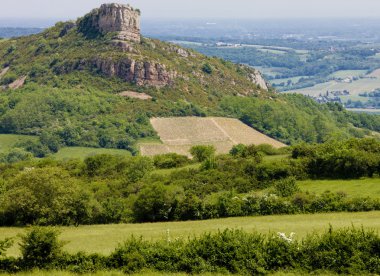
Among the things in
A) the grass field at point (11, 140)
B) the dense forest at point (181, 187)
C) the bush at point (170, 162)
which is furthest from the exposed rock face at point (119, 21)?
the bush at point (170, 162)

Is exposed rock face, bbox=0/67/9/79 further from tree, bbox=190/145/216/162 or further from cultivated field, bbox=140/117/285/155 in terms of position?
tree, bbox=190/145/216/162

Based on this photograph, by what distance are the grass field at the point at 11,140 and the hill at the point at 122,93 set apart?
2183 mm

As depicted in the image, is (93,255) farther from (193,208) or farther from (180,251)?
(193,208)

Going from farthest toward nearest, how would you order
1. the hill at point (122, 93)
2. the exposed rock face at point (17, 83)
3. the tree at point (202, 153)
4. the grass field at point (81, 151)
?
the exposed rock face at point (17, 83) → the hill at point (122, 93) → the grass field at point (81, 151) → the tree at point (202, 153)

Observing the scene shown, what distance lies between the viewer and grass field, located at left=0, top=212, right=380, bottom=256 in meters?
35.3

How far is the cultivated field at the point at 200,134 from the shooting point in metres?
117

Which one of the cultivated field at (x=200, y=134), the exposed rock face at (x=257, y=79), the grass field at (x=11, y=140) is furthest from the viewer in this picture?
the exposed rock face at (x=257, y=79)

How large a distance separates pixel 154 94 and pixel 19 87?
3559 centimetres

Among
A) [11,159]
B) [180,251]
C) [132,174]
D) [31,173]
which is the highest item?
[180,251]

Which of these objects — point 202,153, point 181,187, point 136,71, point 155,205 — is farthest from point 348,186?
point 136,71

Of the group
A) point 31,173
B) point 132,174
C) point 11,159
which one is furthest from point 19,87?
point 31,173

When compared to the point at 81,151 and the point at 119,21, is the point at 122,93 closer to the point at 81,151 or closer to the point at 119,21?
the point at 119,21

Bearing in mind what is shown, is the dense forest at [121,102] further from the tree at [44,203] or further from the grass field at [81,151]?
the tree at [44,203]

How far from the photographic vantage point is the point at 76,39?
537 feet
